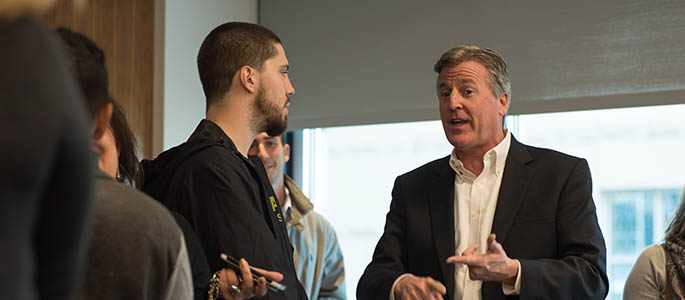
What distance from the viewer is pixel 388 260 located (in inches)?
95.3

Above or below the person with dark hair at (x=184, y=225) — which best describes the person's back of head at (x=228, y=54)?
above

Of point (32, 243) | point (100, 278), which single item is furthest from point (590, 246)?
point (32, 243)

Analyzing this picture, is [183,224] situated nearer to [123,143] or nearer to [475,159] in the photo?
[123,143]

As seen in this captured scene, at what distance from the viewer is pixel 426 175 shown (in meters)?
2.50

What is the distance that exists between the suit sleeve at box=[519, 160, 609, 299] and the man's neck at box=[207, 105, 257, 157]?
0.84 meters

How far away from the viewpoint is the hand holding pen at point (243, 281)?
1668mm

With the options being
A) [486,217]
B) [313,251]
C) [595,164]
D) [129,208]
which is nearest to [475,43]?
[595,164]

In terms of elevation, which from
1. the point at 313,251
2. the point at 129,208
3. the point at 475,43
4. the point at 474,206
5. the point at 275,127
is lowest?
the point at 313,251

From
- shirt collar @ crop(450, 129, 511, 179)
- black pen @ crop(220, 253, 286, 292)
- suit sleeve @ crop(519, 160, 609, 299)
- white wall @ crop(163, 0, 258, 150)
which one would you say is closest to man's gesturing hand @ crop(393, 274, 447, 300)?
suit sleeve @ crop(519, 160, 609, 299)

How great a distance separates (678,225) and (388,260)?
3.89 feet

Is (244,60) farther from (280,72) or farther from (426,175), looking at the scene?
(426,175)

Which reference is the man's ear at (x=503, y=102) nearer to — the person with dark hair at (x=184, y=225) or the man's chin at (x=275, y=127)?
the man's chin at (x=275, y=127)

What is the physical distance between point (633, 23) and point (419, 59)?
104cm

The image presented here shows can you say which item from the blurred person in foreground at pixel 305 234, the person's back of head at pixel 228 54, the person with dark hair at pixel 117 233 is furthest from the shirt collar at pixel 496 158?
the person with dark hair at pixel 117 233
